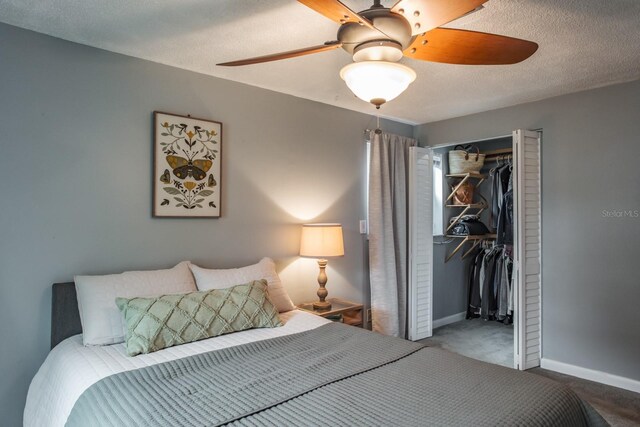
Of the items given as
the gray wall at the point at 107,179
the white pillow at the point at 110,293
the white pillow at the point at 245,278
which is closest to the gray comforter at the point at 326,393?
the white pillow at the point at 110,293

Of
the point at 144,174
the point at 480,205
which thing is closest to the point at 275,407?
the point at 144,174

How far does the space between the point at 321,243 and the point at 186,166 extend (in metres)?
1.18

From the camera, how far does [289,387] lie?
1.58 m

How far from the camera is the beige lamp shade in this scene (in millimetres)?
3186

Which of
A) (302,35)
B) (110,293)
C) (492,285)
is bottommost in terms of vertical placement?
(492,285)

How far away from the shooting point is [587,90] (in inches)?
129

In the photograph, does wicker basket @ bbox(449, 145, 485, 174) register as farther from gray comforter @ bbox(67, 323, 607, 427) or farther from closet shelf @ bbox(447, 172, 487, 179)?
gray comforter @ bbox(67, 323, 607, 427)

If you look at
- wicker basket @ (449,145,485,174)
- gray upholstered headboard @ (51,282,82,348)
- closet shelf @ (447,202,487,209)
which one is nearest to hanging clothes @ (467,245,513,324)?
closet shelf @ (447,202,487,209)

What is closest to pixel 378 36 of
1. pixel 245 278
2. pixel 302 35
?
pixel 302 35

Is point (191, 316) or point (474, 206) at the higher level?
point (474, 206)

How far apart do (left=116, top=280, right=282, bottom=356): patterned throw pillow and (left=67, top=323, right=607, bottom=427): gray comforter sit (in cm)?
29

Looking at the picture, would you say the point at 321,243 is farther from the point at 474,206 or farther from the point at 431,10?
the point at 474,206

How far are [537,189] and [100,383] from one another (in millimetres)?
3552

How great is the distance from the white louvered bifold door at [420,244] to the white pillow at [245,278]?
68.8 inches
